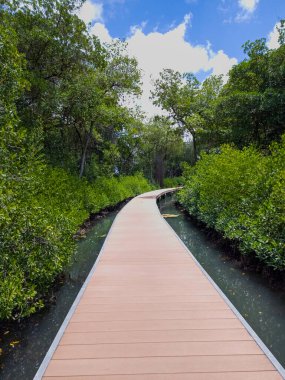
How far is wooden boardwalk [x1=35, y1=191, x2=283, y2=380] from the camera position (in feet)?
8.71

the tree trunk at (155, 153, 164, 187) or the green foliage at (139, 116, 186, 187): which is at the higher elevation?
the green foliage at (139, 116, 186, 187)

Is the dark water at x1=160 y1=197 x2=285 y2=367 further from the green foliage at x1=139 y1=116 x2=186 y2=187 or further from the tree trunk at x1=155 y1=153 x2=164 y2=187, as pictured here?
the tree trunk at x1=155 y1=153 x2=164 y2=187

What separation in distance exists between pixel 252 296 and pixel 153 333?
304 centimetres

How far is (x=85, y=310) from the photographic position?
3920 mm

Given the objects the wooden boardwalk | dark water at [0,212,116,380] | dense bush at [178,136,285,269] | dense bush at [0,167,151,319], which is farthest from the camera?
dense bush at [178,136,285,269]

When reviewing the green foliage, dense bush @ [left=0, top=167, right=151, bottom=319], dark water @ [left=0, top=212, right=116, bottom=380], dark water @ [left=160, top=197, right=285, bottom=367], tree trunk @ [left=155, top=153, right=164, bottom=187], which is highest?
the green foliage

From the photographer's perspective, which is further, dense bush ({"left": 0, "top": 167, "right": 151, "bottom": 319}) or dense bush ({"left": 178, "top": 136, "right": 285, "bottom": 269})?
dense bush ({"left": 178, "top": 136, "right": 285, "bottom": 269})

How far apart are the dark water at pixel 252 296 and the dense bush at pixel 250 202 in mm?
533

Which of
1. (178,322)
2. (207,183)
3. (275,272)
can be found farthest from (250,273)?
(207,183)

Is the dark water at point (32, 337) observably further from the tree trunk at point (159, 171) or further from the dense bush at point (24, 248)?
the tree trunk at point (159, 171)

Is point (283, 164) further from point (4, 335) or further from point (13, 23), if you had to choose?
point (13, 23)

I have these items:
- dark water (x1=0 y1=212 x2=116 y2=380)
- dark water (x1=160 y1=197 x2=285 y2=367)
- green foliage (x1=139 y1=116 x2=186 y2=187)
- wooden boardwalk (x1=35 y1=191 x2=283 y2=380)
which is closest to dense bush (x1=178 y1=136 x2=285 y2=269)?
dark water (x1=160 y1=197 x2=285 y2=367)

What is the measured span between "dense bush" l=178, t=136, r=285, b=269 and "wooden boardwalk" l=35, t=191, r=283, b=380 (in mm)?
1408

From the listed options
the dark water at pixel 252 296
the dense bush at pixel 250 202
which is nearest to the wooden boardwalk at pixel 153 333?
the dark water at pixel 252 296
